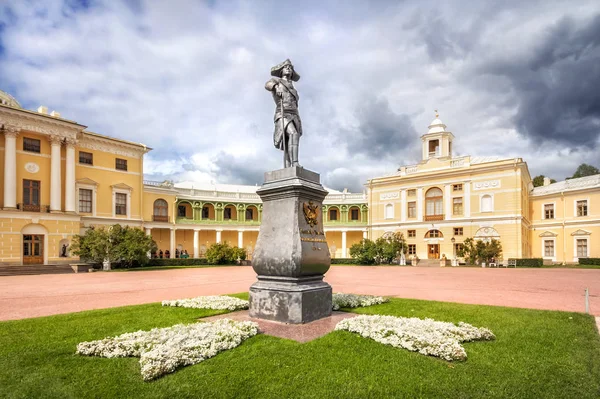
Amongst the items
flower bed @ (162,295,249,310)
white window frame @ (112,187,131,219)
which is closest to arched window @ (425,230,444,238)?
white window frame @ (112,187,131,219)

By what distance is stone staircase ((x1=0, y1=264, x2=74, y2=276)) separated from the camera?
80.2 feet

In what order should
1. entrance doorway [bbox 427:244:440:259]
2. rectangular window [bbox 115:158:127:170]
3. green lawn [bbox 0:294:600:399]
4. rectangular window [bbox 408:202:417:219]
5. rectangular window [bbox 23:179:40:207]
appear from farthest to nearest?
rectangular window [bbox 408:202:417:219] → entrance doorway [bbox 427:244:440:259] → rectangular window [bbox 115:158:127:170] → rectangular window [bbox 23:179:40:207] → green lawn [bbox 0:294:600:399]

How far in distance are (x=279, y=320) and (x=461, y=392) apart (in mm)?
3662

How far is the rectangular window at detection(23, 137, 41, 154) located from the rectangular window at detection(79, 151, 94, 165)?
366 cm

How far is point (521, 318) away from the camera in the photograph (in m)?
7.73

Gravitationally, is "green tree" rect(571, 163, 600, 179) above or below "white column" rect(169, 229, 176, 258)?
above

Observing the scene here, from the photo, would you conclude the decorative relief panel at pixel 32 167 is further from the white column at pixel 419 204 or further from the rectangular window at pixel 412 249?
the white column at pixel 419 204

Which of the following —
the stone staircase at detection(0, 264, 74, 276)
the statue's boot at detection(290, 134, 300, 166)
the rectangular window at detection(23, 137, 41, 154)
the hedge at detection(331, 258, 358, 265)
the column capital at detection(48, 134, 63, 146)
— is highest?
the column capital at detection(48, 134, 63, 146)

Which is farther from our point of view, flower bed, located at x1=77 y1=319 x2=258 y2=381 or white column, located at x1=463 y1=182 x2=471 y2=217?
white column, located at x1=463 y1=182 x2=471 y2=217

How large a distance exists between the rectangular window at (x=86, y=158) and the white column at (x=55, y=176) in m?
3.03

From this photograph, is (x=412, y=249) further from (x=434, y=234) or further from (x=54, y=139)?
(x=54, y=139)

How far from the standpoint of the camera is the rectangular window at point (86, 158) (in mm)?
33562

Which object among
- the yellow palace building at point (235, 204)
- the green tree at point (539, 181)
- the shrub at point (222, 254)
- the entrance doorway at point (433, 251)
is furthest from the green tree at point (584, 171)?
the shrub at point (222, 254)

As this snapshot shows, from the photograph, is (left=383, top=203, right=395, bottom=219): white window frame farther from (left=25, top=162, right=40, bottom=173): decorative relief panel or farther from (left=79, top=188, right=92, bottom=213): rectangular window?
(left=25, top=162, right=40, bottom=173): decorative relief panel
